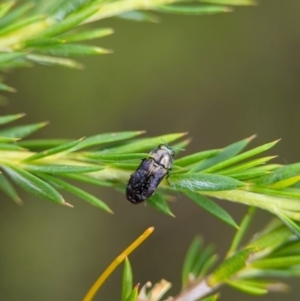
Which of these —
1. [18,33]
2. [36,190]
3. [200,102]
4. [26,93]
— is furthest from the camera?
[200,102]

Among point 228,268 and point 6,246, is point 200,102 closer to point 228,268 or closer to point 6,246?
point 6,246

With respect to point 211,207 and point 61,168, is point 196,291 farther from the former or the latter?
point 61,168

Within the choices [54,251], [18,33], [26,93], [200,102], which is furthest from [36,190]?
[200,102]

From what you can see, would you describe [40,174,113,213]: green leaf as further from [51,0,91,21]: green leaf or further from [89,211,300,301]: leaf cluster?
[51,0,91,21]: green leaf

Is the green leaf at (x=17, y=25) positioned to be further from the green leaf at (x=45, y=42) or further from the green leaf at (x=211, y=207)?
the green leaf at (x=211, y=207)

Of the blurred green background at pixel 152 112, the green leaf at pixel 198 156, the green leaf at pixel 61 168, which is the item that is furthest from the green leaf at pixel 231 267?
the blurred green background at pixel 152 112

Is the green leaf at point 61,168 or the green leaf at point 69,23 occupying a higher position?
the green leaf at point 69,23

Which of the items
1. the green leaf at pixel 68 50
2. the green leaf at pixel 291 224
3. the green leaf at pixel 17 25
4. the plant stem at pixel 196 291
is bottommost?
the plant stem at pixel 196 291
